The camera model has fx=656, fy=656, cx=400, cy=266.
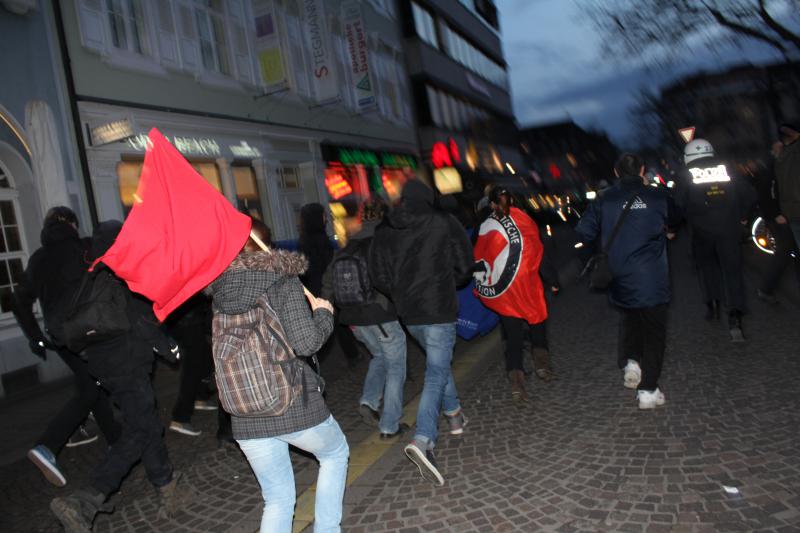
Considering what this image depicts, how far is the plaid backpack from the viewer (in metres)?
2.55

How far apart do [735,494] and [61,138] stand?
33.8ft

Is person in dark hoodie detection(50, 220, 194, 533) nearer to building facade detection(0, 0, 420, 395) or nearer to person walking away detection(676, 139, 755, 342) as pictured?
building facade detection(0, 0, 420, 395)

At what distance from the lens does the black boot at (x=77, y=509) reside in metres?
3.46

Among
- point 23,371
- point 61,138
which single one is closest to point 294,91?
point 61,138

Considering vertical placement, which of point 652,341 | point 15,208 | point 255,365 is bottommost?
point 652,341

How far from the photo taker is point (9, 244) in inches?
378

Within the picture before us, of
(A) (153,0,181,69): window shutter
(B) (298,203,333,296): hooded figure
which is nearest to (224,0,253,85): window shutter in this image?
(A) (153,0,181,69): window shutter

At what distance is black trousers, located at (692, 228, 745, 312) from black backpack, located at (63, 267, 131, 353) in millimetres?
5501

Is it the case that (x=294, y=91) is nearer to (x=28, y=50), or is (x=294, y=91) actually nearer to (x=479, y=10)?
(x=28, y=50)

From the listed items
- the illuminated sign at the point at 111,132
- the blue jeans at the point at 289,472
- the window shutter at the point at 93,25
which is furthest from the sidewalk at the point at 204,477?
the window shutter at the point at 93,25

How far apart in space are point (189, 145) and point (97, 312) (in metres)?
9.83

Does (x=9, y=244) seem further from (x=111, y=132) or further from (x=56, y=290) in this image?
(x=56, y=290)

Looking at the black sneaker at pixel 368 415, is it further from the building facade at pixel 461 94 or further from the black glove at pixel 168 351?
the building facade at pixel 461 94

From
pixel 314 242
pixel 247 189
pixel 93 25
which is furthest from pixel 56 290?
pixel 247 189
